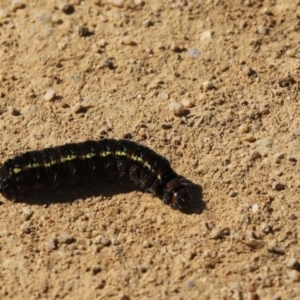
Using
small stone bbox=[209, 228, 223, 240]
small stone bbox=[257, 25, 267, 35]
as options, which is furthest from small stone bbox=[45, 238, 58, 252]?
small stone bbox=[257, 25, 267, 35]

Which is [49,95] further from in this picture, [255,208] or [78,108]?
[255,208]

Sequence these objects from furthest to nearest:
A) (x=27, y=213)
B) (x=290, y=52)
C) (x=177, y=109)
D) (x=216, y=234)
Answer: (x=290, y=52)
(x=177, y=109)
(x=27, y=213)
(x=216, y=234)

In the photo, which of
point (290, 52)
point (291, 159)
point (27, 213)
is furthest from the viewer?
point (290, 52)

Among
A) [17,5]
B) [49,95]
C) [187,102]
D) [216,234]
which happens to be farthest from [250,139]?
[17,5]

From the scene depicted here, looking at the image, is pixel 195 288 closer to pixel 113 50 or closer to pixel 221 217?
pixel 221 217

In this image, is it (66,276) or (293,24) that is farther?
(293,24)

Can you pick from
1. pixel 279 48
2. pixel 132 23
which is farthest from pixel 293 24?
pixel 132 23
